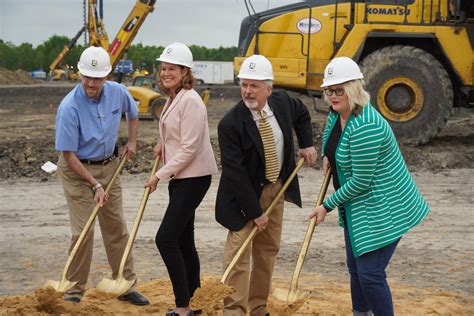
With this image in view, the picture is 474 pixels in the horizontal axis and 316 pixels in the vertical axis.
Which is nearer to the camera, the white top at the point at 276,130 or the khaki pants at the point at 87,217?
the white top at the point at 276,130

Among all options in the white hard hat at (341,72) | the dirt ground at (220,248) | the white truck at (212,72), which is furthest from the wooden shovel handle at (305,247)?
the white truck at (212,72)

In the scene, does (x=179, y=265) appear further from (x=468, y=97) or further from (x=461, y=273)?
(x=468, y=97)

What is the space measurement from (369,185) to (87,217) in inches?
95.7

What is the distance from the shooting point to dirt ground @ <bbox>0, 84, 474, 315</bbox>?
277 inches

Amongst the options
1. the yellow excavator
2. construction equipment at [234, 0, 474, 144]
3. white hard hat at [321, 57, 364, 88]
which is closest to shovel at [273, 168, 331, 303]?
white hard hat at [321, 57, 364, 88]

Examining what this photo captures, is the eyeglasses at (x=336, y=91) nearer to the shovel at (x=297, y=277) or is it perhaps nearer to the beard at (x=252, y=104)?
the beard at (x=252, y=104)

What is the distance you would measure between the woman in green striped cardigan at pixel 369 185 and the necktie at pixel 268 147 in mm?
657

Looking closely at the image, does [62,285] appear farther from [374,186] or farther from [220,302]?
[374,186]

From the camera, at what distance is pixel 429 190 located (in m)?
12.7

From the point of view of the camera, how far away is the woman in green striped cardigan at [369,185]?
5.39m

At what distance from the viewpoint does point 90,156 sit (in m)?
6.80

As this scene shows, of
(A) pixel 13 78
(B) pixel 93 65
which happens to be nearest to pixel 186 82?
(B) pixel 93 65

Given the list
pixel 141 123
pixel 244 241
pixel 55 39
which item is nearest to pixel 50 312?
pixel 244 241

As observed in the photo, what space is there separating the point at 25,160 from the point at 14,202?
3220mm
